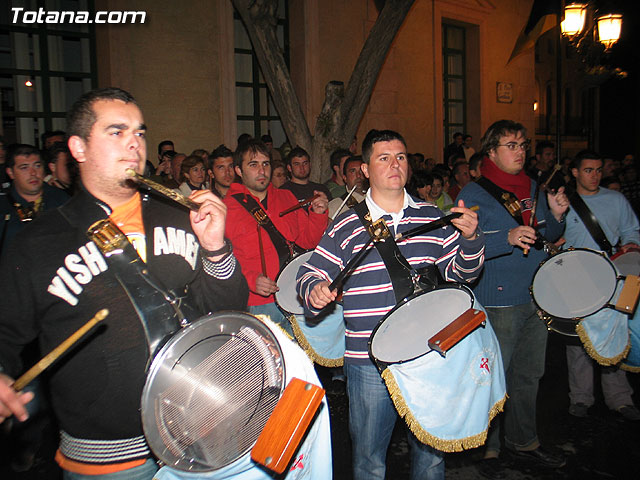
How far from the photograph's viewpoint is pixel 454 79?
16859mm

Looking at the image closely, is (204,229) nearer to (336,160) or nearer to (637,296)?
(637,296)

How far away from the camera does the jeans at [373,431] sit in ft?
9.75

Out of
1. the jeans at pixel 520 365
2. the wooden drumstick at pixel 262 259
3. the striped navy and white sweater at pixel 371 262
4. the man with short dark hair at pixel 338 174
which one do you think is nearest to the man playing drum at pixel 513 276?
the jeans at pixel 520 365

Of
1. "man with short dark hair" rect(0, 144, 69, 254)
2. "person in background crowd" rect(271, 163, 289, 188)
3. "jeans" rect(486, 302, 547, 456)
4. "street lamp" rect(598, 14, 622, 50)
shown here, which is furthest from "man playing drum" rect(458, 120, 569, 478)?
"street lamp" rect(598, 14, 622, 50)

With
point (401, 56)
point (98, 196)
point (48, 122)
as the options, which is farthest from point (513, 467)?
point (401, 56)

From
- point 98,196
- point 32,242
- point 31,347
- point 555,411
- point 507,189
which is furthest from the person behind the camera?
point 31,347

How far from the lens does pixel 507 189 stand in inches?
155

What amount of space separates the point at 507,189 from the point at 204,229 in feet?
8.62

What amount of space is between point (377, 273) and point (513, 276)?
1.40 m

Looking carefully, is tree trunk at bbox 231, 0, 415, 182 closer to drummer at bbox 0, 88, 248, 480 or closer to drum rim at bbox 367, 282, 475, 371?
drum rim at bbox 367, 282, 475, 371

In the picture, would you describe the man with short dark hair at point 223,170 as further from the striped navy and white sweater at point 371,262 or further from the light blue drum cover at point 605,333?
the light blue drum cover at point 605,333

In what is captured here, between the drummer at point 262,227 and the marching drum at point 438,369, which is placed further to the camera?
the drummer at point 262,227

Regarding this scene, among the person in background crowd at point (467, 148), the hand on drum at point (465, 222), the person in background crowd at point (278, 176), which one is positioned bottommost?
the hand on drum at point (465, 222)

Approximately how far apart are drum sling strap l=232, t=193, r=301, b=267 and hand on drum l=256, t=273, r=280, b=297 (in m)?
0.38
